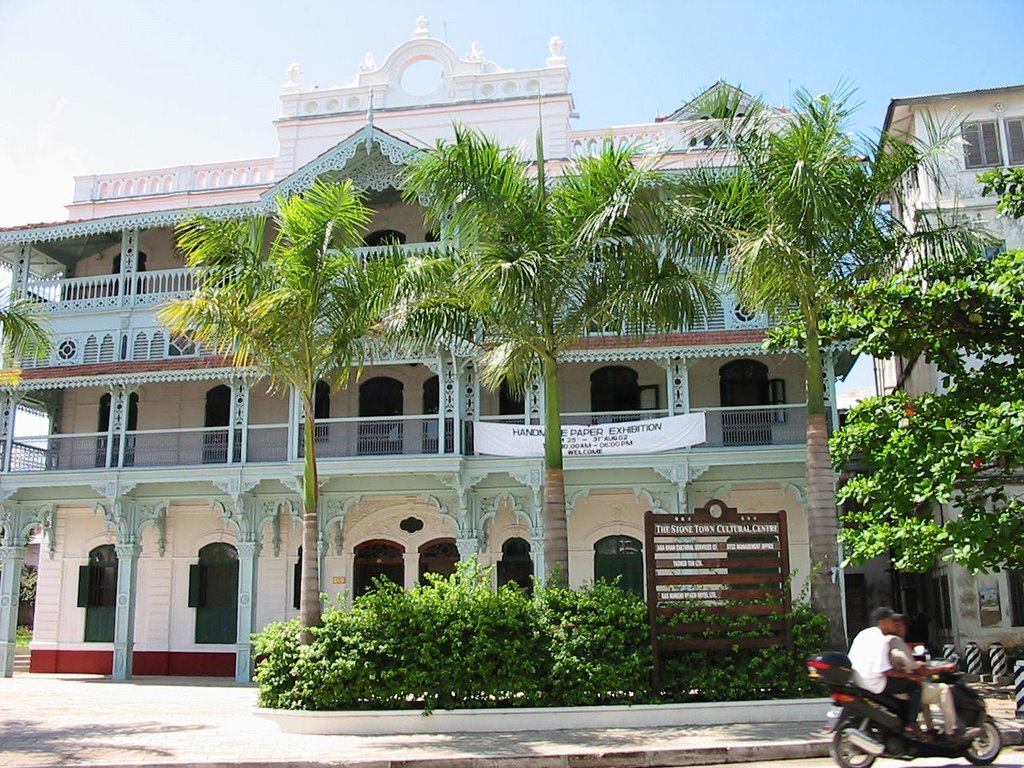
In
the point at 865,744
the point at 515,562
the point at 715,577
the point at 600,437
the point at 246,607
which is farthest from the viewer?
the point at 515,562

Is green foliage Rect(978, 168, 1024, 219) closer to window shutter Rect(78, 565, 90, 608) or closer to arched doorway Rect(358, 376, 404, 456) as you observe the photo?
arched doorway Rect(358, 376, 404, 456)

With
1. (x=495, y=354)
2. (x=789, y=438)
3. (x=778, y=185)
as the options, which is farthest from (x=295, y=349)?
(x=789, y=438)

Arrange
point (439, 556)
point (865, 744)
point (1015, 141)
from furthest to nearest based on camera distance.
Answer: point (439, 556), point (1015, 141), point (865, 744)

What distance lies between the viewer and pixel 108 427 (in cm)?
2519

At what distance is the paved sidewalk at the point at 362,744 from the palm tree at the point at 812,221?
300 centimetres

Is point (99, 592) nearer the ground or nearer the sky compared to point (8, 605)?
nearer the sky

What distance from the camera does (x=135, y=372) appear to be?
2292 cm

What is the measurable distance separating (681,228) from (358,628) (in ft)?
22.8

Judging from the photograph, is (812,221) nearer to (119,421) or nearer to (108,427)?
(119,421)

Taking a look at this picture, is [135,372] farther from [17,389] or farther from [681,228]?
[681,228]

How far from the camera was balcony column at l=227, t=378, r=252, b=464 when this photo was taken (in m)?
22.5

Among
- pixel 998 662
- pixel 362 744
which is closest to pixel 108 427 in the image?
pixel 362 744

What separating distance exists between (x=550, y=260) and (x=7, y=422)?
15.8 meters

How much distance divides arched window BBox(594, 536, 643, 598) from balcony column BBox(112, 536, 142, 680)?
407 inches
